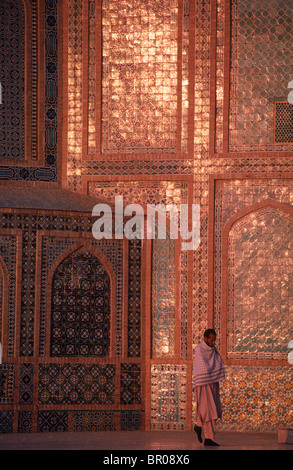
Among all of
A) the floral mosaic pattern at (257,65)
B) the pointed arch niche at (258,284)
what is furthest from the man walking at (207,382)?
the floral mosaic pattern at (257,65)

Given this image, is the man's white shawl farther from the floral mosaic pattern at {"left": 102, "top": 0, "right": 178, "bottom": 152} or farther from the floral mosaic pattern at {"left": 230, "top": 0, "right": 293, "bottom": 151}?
the floral mosaic pattern at {"left": 102, "top": 0, "right": 178, "bottom": 152}

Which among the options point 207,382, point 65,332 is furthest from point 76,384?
point 207,382

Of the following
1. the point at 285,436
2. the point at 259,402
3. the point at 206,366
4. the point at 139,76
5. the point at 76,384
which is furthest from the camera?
the point at 139,76

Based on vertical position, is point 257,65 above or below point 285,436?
above

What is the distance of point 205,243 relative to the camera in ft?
42.8

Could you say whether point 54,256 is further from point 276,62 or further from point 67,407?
point 276,62

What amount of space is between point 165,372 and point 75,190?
280 cm

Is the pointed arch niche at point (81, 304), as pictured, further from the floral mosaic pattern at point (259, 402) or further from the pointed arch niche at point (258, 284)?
the floral mosaic pattern at point (259, 402)

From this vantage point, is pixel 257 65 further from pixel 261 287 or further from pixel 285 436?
pixel 285 436

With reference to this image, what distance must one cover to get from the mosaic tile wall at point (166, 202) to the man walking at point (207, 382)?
1.50 meters

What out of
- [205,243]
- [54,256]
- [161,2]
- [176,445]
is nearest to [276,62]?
[161,2]

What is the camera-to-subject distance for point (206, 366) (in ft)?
36.9

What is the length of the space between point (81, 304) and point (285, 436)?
3351mm
